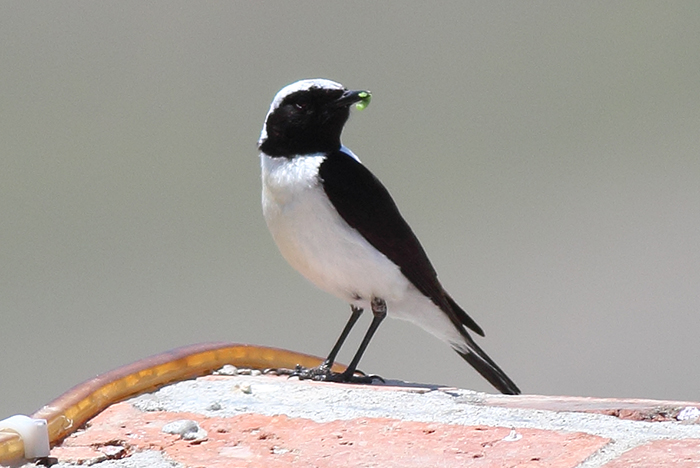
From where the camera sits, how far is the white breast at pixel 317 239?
8.23ft

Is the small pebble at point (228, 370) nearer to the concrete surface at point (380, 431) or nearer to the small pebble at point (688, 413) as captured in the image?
the concrete surface at point (380, 431)

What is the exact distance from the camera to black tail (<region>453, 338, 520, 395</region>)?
2744mm

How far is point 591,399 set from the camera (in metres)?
1.43

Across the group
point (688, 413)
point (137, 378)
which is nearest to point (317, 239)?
point (137, 378)

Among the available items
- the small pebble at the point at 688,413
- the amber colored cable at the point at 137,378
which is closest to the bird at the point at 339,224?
the amber colored cable at the point at 137,378

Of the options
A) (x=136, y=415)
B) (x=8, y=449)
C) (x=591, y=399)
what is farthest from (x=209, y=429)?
(x=591, y=399)

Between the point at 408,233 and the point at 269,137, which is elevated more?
the point at 269,137

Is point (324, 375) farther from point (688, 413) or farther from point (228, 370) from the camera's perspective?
point (688, 413)

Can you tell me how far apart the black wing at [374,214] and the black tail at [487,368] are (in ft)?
0.78

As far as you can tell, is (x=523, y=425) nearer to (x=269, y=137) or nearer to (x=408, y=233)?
(x=408, y=233)

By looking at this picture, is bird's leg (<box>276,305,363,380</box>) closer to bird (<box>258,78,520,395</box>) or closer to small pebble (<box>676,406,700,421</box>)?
bird (<box>258,78,520,395</box>)

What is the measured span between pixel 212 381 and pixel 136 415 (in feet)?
0.86

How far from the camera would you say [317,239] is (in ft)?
8.20

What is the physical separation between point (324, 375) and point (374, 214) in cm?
50
